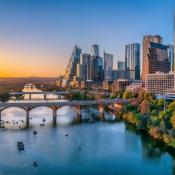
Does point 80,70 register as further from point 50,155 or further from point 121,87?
point 50,155

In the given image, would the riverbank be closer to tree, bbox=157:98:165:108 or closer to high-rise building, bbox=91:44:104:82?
tree, bbox=157:98:165:108

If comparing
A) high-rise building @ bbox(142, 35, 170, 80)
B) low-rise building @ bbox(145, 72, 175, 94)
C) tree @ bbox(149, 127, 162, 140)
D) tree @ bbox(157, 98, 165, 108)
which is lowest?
tree @ bbox(149, 127, 162, 140)

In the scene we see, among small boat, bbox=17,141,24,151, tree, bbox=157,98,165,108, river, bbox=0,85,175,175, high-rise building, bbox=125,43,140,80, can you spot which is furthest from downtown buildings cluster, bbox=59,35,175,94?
small boat, bbox=17,141,24,151

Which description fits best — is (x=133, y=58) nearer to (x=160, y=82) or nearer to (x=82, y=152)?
(x=160, y=82)

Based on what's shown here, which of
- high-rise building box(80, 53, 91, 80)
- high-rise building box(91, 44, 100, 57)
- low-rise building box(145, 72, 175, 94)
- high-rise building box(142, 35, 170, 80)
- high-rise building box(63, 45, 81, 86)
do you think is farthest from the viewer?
high-rise building box(91, 44, 100, 57)

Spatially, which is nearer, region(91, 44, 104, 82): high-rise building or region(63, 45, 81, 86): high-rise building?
region(91, 44, 104, 82): high-rise building

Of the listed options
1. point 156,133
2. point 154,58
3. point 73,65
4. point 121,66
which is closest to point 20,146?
point 156,133

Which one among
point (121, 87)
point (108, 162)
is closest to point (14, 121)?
point (108, 162)

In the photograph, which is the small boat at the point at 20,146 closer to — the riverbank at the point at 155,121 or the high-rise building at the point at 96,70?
the riverbank at the point at 155,121
